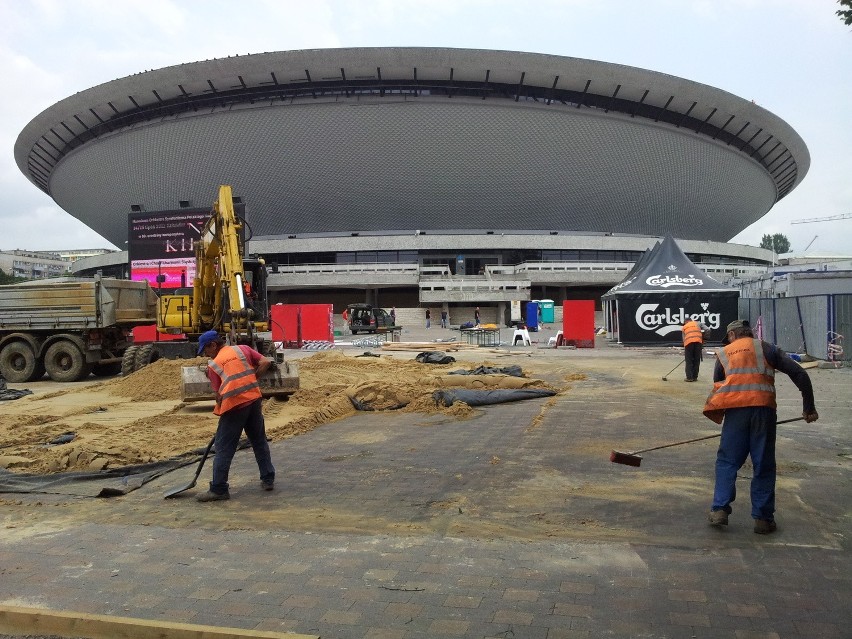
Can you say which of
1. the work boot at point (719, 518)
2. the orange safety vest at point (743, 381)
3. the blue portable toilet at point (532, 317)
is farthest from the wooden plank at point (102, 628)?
the blue portable toilet at point (532, 317)

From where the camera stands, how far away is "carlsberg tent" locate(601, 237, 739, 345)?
82.6 feet

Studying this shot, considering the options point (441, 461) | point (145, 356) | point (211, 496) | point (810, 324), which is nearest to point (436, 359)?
point (145, 356)

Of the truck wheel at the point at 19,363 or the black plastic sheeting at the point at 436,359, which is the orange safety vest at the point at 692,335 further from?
the truck wheel at the point at 19,363

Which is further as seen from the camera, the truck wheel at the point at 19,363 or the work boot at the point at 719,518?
the truck wheel at the point at 19,363

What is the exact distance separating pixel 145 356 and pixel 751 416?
1545 cm

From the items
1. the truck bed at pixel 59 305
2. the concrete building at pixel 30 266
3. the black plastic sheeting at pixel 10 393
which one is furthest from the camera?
the concrete building at pixel 30 266

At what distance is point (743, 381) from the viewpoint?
525 centimetres

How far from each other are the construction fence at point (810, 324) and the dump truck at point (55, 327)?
20.0 metres

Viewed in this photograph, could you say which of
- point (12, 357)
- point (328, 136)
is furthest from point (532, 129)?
point (12, 357)

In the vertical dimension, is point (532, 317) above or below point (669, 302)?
below

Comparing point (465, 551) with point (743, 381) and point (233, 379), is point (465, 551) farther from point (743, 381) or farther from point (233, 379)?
point (233, 379)

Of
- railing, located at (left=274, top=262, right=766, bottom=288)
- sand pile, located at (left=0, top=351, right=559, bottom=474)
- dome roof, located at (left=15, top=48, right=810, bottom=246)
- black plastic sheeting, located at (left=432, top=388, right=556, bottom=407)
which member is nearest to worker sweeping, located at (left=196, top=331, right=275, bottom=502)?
sand pile, located at (left=0, top=351, right=559, bottom=474)

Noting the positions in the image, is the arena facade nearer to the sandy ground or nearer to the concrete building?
the sandy ground

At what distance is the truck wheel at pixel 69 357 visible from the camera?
1791cm
